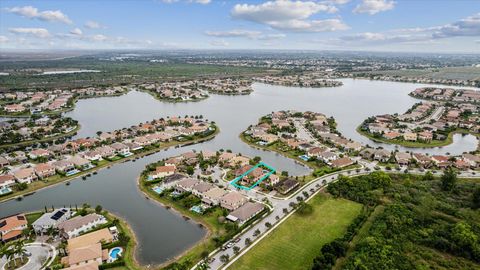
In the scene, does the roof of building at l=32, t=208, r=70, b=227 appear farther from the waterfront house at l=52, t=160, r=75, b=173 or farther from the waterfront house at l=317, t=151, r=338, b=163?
the waterfront house at l=317, t=151, r=338, b=163

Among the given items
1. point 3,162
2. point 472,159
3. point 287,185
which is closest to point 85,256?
point 287,185

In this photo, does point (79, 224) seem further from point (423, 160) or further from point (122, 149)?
point (423, 160)

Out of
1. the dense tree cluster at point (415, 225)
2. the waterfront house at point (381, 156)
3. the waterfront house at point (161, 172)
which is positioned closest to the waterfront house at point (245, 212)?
the dense tree cluster at point (415, 225)

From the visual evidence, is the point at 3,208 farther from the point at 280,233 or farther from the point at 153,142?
the point at 280,233

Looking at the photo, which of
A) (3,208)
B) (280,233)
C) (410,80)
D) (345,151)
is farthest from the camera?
(410,80)

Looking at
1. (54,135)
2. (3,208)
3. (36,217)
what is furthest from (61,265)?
(54,135)

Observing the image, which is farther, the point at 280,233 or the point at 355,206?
the point at 355,206
